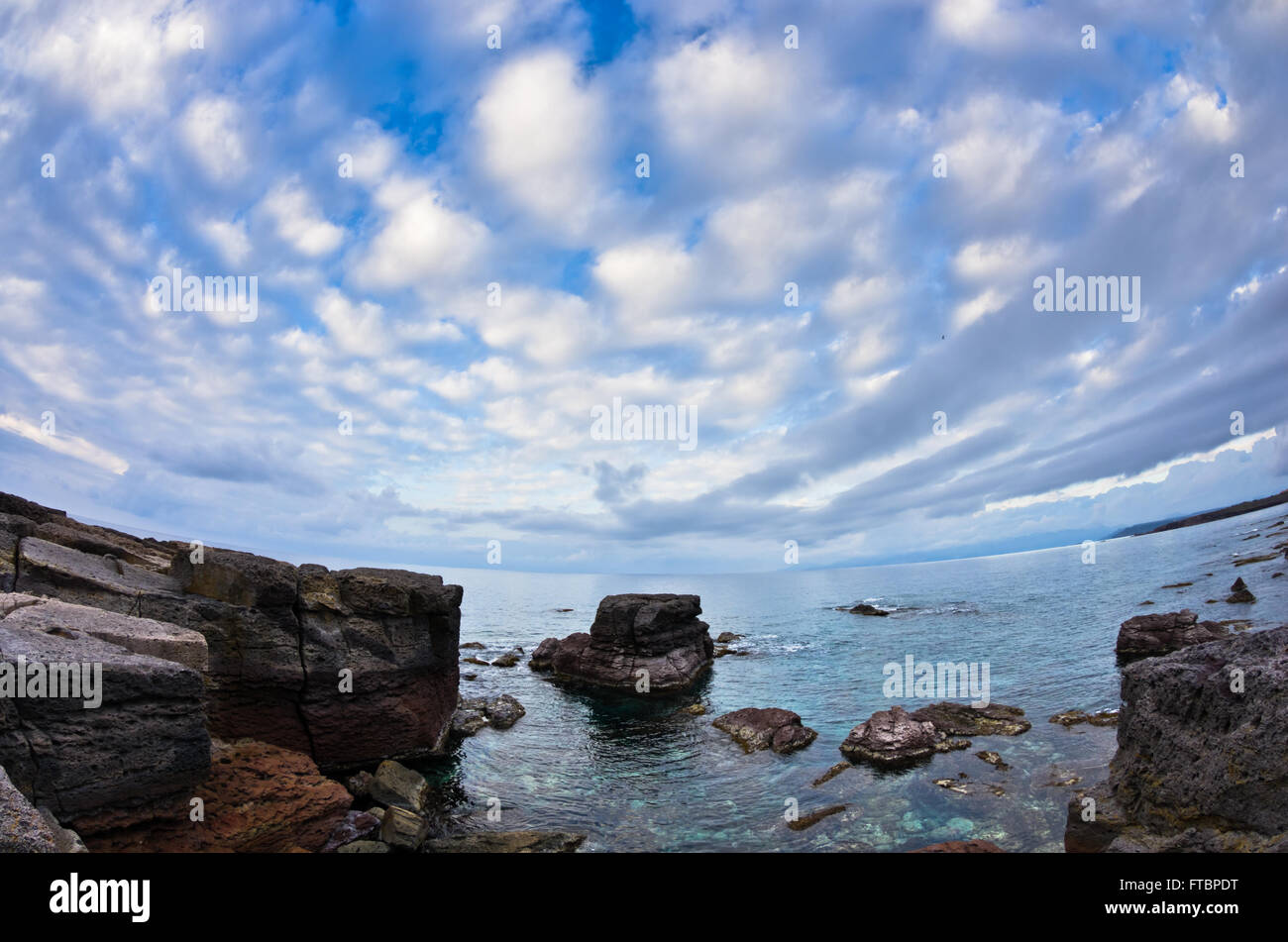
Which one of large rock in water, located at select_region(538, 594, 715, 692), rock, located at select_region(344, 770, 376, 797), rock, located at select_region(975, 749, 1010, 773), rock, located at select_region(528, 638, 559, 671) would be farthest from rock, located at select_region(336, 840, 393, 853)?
rock, located at select_region(528, 638, 559, 671)

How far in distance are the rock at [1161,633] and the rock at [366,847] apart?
44457 mm

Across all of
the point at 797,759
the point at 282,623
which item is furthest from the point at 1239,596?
the point at 282,623

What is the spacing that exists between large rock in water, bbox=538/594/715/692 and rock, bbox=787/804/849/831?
71.5ft

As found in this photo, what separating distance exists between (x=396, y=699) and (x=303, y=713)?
3.93 metres

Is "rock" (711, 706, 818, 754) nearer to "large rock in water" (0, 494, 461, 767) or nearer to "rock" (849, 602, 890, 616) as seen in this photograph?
"large rock in water" (0, 494, 461, 767)

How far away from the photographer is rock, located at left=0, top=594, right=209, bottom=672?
1257 cm

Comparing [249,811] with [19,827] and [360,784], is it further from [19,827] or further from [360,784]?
[19,827]

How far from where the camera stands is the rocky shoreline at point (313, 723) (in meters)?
10.8

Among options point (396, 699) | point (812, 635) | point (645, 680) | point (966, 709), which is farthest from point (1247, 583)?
point (396, 699)

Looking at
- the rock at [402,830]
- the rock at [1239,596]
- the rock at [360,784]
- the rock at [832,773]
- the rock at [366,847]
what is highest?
the rock at [1239,596]

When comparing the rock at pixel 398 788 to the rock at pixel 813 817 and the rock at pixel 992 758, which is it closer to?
the rock at pixel 813 817

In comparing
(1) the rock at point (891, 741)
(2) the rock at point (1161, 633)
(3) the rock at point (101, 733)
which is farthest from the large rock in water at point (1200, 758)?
(2) the rock at point (1161, 633)

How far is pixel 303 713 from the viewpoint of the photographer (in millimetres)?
22281
